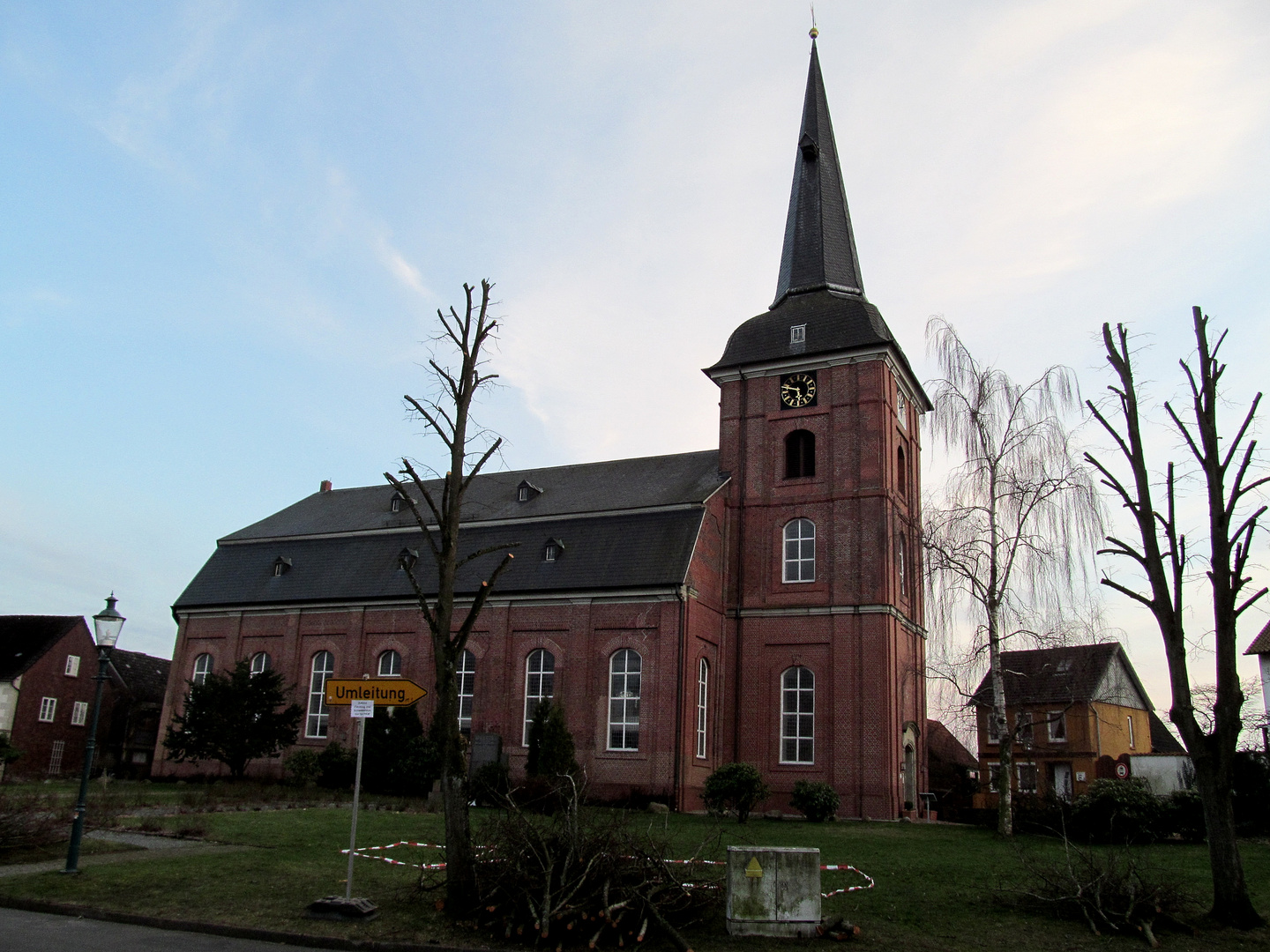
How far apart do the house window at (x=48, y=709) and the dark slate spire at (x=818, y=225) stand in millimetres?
36150

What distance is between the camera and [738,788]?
24.7 m

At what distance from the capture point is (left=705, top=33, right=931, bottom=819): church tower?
28.7 metres

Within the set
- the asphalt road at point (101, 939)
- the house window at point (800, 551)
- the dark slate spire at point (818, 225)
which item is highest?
the dark slate spire at point (818, 225)

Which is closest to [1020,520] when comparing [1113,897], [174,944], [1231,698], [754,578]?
[754,578]

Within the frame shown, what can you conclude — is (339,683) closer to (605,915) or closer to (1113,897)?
(605,915)

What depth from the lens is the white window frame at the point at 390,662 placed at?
3425cm

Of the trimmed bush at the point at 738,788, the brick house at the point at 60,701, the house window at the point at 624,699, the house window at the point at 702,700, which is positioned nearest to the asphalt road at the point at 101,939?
the trimmed bush at the point at 738,788

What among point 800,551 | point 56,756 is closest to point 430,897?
point 800,551

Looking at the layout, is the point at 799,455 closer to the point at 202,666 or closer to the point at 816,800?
the point at 816,800

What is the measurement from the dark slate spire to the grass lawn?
67.5 ft

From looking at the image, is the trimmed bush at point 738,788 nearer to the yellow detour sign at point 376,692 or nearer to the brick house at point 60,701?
the yellow detour sign at point 376,692

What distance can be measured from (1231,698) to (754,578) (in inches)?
777

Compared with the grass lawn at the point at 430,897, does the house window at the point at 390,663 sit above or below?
above

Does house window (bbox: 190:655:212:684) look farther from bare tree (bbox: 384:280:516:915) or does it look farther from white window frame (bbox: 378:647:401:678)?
bare tree (bbox: 384:280:516:915)
